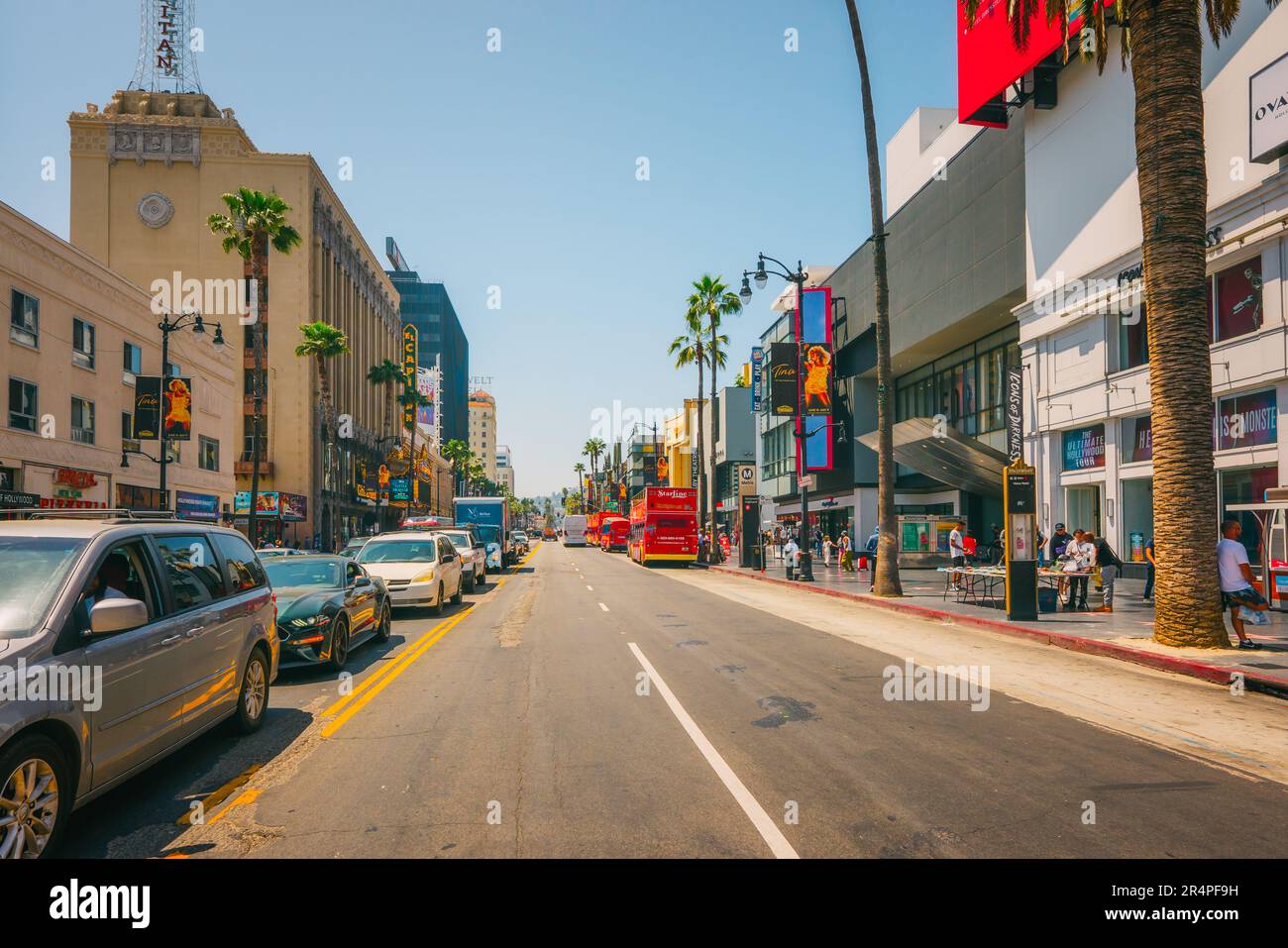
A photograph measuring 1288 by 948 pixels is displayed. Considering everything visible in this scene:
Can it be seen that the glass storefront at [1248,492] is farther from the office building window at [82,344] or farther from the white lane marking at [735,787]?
the office building window at [82,344]

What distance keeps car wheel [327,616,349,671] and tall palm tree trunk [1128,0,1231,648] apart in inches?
452

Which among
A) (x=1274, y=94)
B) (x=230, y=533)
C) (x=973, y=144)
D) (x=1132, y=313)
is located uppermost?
(x=973, y=144)

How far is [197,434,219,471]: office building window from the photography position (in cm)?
4056

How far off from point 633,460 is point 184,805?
13958cm

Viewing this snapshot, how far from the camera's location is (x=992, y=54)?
28.1m

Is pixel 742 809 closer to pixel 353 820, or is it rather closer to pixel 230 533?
pixel 353 820

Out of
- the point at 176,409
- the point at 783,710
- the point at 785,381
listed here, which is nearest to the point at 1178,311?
the point at 783,710

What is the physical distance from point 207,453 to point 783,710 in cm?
4032

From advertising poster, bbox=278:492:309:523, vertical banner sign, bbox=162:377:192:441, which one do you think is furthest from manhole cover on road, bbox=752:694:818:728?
advertising poster, bbox=278:492:309:523

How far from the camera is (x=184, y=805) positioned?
5.62 metres

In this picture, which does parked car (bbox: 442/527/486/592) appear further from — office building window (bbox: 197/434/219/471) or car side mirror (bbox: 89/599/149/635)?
office building window (bbox: 197/434/219/471)

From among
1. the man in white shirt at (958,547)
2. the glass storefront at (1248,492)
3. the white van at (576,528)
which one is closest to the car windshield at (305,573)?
the glass storefront at (1248,492)

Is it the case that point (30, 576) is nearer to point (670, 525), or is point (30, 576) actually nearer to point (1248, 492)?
point (1248, 492)
